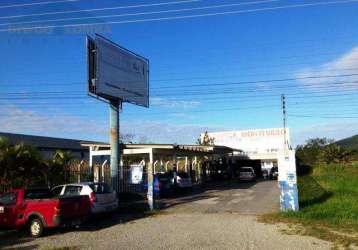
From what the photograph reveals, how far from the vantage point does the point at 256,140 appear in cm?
7994

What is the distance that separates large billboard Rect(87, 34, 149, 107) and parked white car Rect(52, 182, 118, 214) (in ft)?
35.0

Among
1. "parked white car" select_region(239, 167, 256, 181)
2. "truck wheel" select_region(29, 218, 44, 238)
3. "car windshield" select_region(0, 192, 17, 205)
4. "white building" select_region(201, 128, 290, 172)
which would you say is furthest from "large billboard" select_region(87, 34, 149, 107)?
"white building" select_region(201, 128, 290, 172)


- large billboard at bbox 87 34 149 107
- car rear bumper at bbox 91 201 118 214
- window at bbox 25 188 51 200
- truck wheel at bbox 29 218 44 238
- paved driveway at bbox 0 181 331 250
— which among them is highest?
large billboard at bbox 87 34 149 107

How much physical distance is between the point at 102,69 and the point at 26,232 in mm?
15479

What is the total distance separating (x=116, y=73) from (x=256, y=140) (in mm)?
50741

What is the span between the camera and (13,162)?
74.1 ft

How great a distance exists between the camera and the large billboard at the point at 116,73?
98.1ft

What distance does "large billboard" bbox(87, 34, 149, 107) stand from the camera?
98.1 ft

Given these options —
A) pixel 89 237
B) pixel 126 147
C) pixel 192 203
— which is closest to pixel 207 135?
pixel 126 147

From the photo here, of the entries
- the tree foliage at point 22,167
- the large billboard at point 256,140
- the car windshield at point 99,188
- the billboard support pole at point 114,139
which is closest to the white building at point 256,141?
the large billboard at point 256,140

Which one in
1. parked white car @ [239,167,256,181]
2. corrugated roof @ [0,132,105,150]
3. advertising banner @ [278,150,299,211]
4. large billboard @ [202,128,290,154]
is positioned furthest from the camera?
large billboard @ [202,128,290,154]

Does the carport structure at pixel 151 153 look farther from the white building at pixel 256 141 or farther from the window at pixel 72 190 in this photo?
the white building at pixel 256 141

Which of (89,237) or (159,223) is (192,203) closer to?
(159,223)

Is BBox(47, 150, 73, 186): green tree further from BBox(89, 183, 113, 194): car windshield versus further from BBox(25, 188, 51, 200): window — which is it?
BBox(25, 188, 51, 200): window
